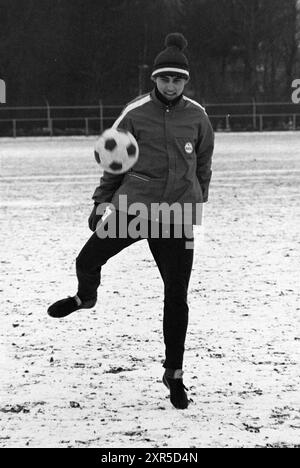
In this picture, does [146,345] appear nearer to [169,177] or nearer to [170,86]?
[169,177]

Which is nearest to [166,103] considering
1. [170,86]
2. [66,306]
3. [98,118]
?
[170,86]

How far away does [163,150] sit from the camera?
422 centimetres

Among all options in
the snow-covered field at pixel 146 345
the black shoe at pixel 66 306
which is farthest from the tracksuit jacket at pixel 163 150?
the snow-covered field at pixel 146 345

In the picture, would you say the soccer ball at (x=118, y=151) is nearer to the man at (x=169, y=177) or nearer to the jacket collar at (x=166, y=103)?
the man at (x=169, y=177)

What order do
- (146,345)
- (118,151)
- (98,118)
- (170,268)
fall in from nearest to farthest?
(118,151)
(170,268)
(146,345)
(98,118)

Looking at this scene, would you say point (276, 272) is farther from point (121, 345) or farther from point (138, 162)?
point (138, 162)

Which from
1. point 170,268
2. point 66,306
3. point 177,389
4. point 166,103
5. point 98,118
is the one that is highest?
point 166,103

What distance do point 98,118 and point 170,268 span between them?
35621mm

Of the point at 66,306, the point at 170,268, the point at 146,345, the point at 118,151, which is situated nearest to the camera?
the point at 118,151

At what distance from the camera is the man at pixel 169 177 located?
13.9 ft

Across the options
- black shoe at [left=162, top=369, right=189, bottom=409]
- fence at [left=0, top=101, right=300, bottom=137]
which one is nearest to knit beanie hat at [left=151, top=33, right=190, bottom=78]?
black shoe at [left=162, top=369, right=189, bottom=409]

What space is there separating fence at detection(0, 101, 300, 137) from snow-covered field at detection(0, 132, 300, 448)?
92.8 feet

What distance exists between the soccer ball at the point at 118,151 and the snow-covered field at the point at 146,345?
109 cm

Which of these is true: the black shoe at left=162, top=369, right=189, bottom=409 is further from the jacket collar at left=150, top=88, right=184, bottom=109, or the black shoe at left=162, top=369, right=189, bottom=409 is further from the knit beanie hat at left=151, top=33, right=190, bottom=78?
the knit beanie hat at left=151, top=33, right=190, bottom=78
